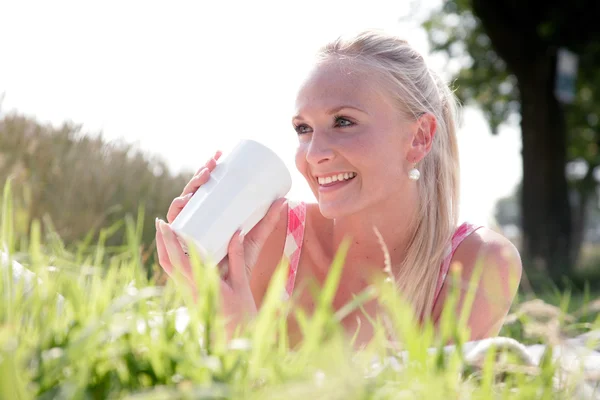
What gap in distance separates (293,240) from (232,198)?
46.0 inches

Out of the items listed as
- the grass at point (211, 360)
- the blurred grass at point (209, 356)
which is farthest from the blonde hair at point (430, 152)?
the grass at point (211, 360)

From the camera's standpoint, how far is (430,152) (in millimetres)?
3090

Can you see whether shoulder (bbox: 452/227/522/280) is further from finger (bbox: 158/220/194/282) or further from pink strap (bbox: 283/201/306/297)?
finger (bbox: 158/220/194/282)

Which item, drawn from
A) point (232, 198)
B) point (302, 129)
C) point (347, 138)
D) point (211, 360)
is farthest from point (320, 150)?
point (211, 360)

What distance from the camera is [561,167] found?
1121cm

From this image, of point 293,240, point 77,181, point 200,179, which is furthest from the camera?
point 77,181

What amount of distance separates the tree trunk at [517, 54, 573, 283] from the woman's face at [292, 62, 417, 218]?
8820mm

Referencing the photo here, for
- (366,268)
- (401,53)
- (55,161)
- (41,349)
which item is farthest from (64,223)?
(41,349)

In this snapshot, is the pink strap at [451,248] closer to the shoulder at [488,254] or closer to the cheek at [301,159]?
the shoulder at [488,254]

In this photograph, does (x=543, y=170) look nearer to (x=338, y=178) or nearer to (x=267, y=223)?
(x=338, y=178)

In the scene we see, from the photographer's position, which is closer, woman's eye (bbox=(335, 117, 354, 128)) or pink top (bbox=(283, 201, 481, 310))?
woman's eye (bbox=(335, 117, 354, 128))

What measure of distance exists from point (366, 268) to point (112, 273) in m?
1.86

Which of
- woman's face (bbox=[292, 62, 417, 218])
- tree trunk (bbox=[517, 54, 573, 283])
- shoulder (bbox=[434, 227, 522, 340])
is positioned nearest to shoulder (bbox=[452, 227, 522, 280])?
shoulder (bbox=[434, 227, 522, 340])

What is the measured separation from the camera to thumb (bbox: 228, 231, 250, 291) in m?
2.03
